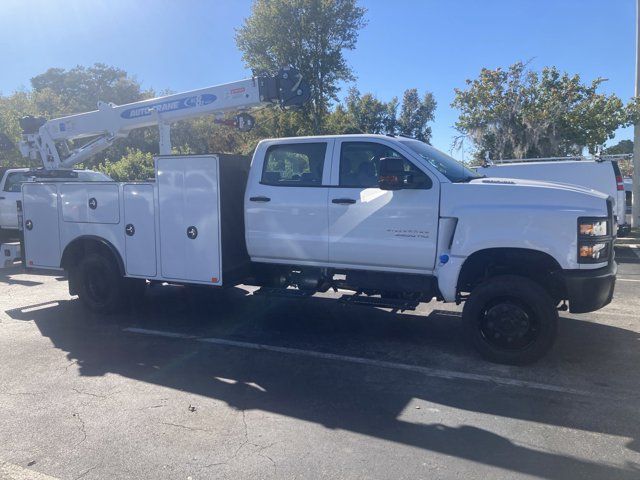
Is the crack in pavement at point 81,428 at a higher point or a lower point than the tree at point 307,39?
lower

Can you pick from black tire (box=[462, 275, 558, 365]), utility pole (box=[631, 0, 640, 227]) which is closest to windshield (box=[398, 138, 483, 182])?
black tire (box=[462, 275, 558, 365])

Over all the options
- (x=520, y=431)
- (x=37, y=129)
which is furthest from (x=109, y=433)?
(x=37, y=129)

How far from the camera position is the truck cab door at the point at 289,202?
6191mm

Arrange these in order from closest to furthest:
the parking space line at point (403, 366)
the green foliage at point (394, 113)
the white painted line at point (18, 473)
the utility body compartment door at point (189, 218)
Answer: the white painted line at point (18, 473) → the parking space line at point (403, 366) → the utility body compartment door at point (189, 218) → the green foliage at point (394, 113)

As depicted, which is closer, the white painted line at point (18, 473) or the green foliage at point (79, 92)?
the white painted line at point (18, 473)

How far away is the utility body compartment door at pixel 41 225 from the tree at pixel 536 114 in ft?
51.8

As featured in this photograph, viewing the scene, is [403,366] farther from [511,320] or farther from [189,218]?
[189,218]

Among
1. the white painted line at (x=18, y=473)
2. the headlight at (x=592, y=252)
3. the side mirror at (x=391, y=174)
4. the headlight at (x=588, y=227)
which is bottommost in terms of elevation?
the white painted line at (x=18, y=473)

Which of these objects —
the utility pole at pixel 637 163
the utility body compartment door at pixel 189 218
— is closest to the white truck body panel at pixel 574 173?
the utility pole at pixel 637 163

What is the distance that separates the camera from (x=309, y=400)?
15.0 feet

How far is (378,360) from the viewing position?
5.54m

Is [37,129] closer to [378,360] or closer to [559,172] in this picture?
[378,360]

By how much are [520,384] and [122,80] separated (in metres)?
47.6

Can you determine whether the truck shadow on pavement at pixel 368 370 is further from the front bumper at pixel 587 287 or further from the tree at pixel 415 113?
the tree at pixel 415 113
